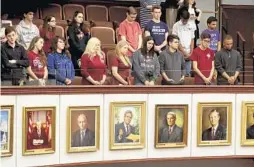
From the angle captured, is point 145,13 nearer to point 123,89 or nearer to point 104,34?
point 104,34

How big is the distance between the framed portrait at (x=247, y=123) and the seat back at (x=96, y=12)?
4160mm

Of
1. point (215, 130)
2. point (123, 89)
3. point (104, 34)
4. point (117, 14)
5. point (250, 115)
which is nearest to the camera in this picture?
point (123, 89)

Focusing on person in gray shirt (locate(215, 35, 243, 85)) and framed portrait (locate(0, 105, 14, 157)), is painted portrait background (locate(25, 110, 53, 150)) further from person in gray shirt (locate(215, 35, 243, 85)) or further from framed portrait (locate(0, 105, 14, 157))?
person in gray shirt (locate(215, 35, 243, 85))

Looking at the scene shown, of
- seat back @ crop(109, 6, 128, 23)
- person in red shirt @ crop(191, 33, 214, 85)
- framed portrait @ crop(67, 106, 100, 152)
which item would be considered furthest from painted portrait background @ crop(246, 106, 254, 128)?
seat back @ crop(109, 6, 128, 23)

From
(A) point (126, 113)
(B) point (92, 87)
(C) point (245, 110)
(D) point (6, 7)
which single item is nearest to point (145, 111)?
(A) point (126, 113)

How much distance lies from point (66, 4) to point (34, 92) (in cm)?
473

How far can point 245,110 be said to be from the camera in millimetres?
10102

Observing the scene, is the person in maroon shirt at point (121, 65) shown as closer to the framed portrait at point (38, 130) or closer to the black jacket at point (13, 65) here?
the framed portrait at point (38, 130)

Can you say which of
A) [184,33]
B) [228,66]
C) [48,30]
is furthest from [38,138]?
[184,33]

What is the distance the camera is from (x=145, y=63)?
30.2 ft

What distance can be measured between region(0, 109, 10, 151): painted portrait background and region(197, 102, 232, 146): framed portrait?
2.85 m

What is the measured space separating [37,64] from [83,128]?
1.15 meters

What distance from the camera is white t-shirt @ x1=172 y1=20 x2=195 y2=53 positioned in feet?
35.8

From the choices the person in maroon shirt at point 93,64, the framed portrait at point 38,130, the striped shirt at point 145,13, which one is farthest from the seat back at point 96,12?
the framed portrait at point 38,130
